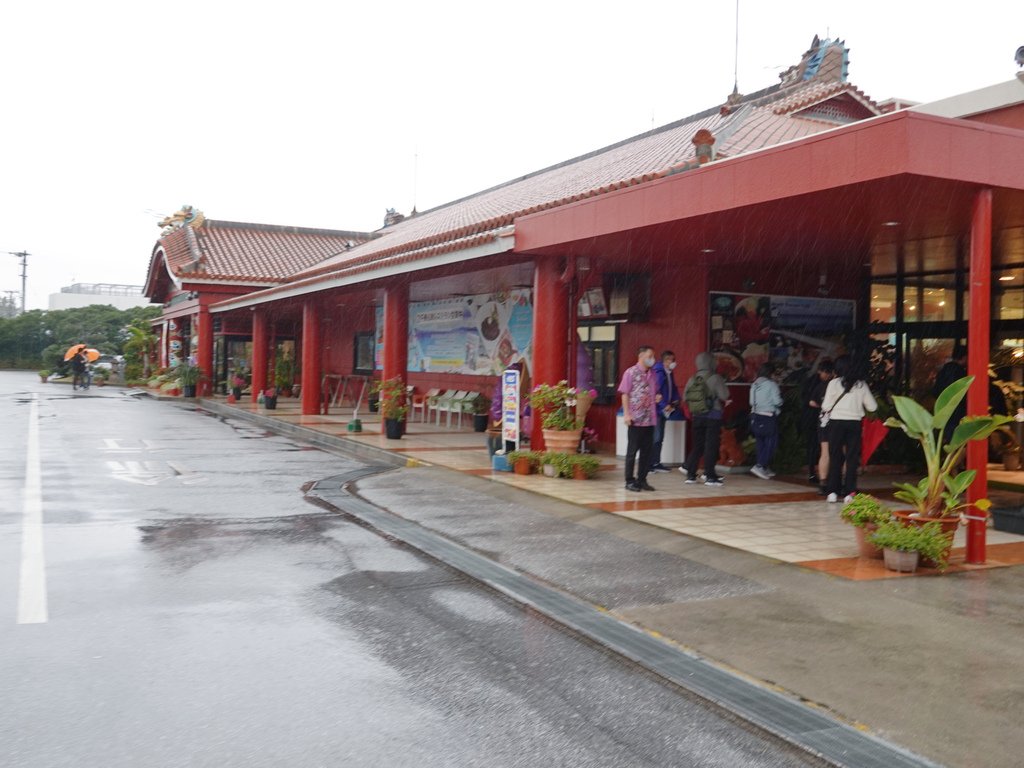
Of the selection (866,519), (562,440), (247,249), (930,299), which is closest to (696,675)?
Answer: (866,519)

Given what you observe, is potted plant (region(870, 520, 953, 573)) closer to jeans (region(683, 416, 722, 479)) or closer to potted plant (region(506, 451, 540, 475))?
jeans (region(683, 416, 722, 479))

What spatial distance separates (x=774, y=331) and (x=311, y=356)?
12.6 m

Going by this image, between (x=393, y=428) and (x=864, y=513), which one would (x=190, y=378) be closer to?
(x=393, y=428)

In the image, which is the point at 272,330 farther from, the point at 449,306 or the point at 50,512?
the point at 50,512

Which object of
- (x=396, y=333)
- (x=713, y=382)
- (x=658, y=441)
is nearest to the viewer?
(x=713, y=382)

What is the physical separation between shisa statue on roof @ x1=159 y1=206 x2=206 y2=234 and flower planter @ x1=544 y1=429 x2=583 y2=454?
27380mm

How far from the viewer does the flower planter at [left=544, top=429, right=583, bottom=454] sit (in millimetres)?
12114

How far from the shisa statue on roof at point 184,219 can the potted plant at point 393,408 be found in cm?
2203

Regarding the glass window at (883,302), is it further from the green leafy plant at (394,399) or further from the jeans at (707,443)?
the green leafy plant at (394,399)

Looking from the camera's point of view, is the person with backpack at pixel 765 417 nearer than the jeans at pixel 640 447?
No

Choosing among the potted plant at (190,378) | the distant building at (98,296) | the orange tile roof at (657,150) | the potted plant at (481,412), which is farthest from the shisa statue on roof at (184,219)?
the distant building at (98,296)

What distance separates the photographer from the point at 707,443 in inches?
447

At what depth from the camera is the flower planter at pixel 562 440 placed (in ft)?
39.7

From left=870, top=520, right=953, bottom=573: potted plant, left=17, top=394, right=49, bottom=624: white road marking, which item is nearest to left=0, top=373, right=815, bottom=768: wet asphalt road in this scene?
left=17, top=394, right=49, bottom=624: white road marking
